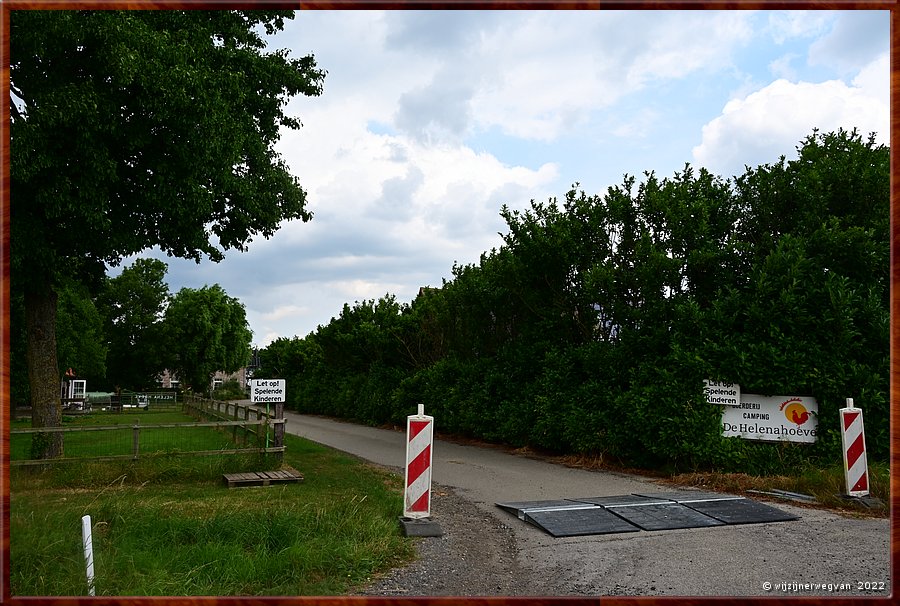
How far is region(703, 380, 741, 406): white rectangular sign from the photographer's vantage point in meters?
11.9

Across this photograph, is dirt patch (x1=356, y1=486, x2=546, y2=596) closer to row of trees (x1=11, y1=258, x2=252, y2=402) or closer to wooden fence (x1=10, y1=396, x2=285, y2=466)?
wooden fence (x1=10, y1=396, x2=285, y2=466)

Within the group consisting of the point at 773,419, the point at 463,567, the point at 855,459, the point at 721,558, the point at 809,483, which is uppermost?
the point at 773,419

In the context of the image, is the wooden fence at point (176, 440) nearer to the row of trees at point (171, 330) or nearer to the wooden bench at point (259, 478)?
the wooden bench at point (259, 478)

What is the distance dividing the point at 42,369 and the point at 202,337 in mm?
44523

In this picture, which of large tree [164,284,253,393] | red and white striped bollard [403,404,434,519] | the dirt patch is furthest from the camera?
large tree [164,284,253,393]

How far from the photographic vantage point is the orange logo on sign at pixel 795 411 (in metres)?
11.6

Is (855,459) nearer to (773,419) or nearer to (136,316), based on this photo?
(773,419)

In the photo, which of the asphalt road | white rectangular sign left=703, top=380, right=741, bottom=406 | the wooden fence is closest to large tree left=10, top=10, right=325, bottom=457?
the wooden fence

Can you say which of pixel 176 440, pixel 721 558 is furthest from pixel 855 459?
pixel 176 440

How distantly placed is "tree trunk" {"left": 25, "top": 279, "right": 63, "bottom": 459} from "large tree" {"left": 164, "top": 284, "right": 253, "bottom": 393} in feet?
143

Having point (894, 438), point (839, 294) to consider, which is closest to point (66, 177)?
→ point (894, 438)

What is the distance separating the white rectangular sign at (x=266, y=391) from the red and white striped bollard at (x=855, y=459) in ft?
31.8

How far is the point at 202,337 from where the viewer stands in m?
56.8

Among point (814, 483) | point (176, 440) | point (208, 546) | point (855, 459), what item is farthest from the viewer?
point (176, 440)
